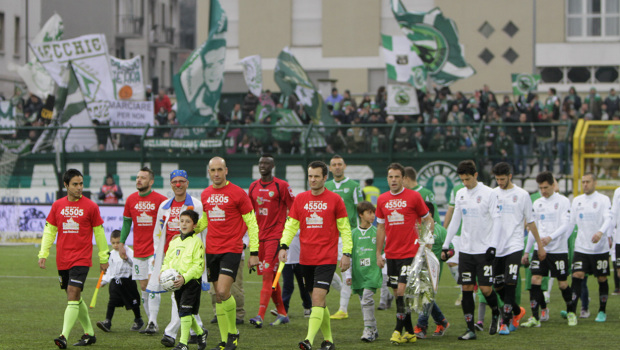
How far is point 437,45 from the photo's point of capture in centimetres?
2817

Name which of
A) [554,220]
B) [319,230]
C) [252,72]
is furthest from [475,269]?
[252,72]

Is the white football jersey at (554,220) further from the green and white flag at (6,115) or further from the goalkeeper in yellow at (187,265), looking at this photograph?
the green and white flag at (6,115)

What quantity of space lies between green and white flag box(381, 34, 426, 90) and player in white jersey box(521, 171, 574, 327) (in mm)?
14211

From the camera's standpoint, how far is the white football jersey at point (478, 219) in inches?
467

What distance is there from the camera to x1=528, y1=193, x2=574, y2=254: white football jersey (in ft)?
44.3

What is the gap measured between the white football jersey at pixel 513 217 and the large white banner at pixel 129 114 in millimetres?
16929

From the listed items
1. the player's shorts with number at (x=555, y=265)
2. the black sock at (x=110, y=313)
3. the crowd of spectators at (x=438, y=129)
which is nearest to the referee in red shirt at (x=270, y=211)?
the black sock at (x=110, y=313)

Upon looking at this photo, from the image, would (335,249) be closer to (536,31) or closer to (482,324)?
(482,324)

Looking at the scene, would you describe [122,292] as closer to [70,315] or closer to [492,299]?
[70,315]

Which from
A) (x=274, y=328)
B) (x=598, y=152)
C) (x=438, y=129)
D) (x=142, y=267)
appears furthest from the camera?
(x=438, y=129)

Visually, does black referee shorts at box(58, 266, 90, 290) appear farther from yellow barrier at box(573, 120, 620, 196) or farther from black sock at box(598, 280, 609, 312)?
yellow barrier at box(573, 120, 620, 196)

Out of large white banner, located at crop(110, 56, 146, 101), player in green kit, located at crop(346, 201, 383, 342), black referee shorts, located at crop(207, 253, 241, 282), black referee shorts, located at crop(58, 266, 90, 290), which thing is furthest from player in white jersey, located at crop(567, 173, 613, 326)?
large white banner, located at crop(110, 56, 146, 101)

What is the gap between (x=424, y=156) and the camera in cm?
2495

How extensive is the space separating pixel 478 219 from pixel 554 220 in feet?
7.11
